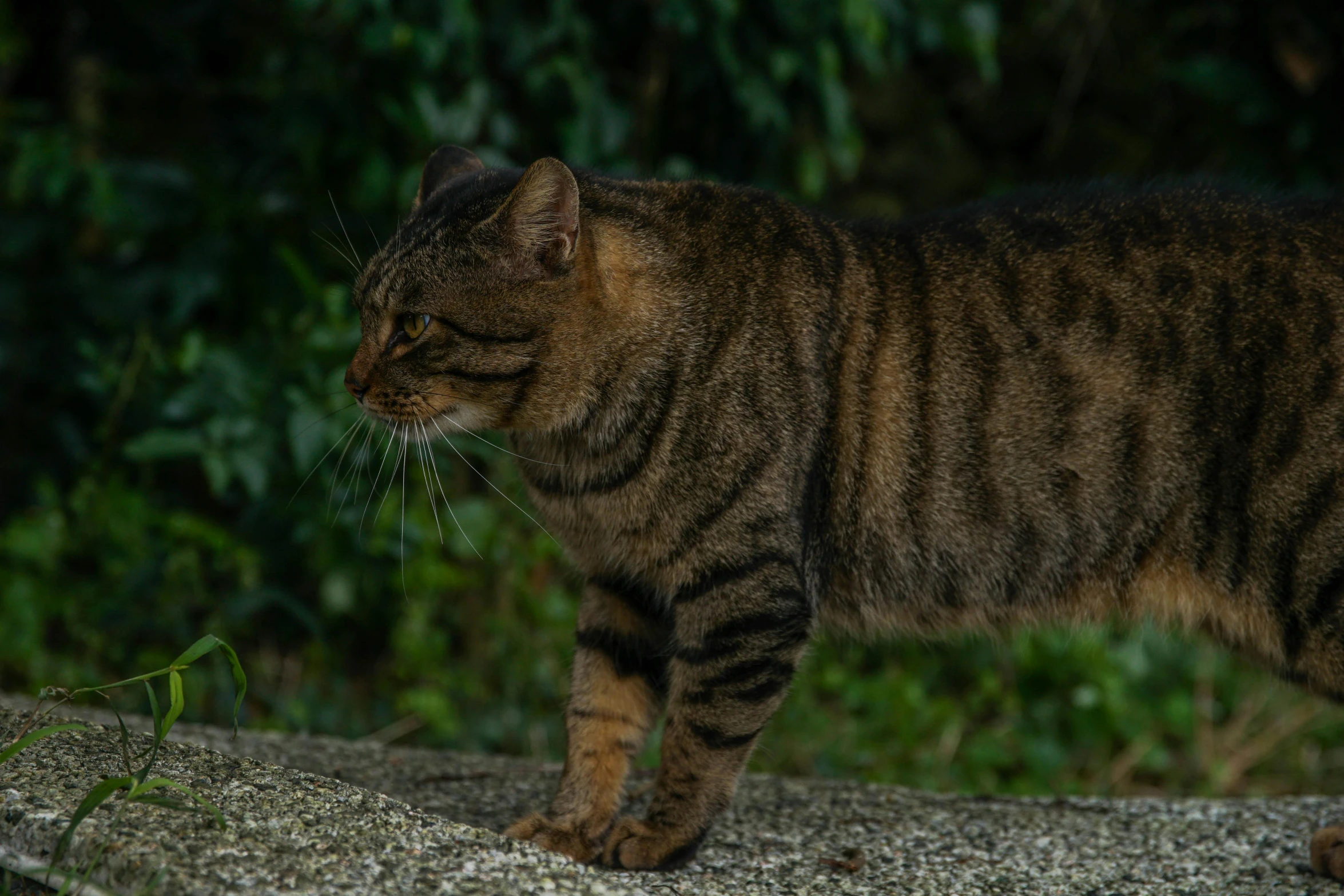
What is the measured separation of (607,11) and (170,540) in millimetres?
2380

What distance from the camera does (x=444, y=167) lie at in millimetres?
3357

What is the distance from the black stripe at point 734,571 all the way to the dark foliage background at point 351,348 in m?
1.41

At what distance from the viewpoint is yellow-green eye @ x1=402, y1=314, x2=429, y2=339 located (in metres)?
2.92

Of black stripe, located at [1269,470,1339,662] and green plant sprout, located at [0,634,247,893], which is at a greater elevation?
black stripe, located at [1269,470,1339,662]

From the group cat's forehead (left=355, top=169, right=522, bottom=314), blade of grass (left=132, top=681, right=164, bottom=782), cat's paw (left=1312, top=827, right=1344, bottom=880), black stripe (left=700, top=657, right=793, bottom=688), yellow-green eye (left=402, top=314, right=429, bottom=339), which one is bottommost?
blade of grass (left=132, top=681, right=164, bottom=782)

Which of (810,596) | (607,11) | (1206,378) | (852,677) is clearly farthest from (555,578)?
(1206,378)

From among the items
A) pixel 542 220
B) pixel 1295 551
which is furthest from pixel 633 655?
pixel 1295 551

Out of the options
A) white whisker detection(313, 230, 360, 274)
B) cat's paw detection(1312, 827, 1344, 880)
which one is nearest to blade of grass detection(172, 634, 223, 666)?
white whisker detection(313, 230, 360, 274)

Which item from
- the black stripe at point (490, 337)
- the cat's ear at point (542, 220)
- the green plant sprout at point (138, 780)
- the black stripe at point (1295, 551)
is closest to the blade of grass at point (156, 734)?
the green plant sprout at point (138, 780)

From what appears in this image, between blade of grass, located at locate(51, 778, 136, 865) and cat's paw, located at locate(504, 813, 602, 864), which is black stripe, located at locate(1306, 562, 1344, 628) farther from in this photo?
blade of grass, located at locate(51, 778, 136, 865)

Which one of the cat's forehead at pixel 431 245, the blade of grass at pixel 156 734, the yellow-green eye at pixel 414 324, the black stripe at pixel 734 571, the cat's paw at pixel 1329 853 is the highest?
the cat's forehead at pixel 431 245

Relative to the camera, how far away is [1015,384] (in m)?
3.03

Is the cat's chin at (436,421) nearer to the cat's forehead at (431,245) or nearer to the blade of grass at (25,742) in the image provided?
the cat's forehead at (431,245)

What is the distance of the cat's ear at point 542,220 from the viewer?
280 cm
